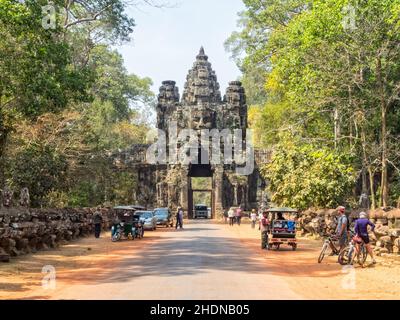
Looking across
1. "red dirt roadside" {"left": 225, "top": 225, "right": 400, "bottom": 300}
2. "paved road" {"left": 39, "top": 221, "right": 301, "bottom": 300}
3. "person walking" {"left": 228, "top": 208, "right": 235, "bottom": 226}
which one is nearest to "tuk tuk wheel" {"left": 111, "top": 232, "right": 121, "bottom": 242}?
"paved road" {"left": 39, "top": 221, "right": 301, "bottom": 300}

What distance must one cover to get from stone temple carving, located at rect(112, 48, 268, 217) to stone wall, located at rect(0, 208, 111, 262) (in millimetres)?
22645

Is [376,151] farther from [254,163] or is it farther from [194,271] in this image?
[254,163]

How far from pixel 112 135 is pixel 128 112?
12207mm

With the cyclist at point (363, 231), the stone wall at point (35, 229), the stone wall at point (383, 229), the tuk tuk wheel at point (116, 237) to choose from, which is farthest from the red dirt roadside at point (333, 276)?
the tuk tuk wheel at point (116, 237)

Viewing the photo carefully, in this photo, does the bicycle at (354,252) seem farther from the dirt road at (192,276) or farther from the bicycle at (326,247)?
the bicycle at (326,247)

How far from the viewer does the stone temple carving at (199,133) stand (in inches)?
2180

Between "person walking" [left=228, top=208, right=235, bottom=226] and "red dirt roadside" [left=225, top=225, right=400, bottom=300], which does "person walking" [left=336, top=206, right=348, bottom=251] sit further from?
"person walking" [left=228, top=208, right=235, bottom=226]

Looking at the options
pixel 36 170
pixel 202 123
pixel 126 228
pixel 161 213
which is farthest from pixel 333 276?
pixel 202 123

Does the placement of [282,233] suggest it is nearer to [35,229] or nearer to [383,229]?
[383,229]

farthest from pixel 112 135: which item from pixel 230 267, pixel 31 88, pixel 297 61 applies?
pixel 230 267

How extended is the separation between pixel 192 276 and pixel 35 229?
33.8 ft

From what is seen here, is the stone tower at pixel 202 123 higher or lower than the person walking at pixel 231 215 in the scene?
higher

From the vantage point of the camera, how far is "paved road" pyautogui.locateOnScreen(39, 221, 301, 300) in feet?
39.0

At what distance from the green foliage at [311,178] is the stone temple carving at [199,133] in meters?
18.9
